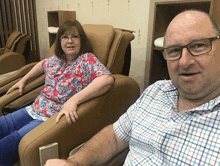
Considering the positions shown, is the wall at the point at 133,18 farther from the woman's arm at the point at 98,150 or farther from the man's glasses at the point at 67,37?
the woman's arm at the point at 98,150

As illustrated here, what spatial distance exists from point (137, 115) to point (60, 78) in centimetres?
73

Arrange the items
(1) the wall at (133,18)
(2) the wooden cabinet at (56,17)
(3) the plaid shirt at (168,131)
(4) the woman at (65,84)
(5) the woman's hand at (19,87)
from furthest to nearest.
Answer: (2) the wooden cabinet at (56,17), (1) the wall at (133,18), (5) the woman's hand at (19,87), (4) the woman at (65,84), (3) the plaid shirt at (168,131)

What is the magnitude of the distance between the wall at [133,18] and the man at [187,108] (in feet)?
3.35

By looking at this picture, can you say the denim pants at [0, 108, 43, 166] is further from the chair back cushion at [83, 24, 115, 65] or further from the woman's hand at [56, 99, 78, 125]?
the chair back cushion at [83, 24, 115, 65]

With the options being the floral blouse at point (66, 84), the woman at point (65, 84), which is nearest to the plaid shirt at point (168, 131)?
the woman at point (65, 84)

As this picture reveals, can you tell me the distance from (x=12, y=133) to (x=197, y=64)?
3.47 ft

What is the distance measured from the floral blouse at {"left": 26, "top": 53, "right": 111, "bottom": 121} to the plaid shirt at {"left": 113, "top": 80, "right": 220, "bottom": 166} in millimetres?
447

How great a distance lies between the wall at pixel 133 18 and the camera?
1.96 metres

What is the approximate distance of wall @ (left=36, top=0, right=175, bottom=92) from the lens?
1958 millimetres

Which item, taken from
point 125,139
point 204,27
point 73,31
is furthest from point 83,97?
point 204,27

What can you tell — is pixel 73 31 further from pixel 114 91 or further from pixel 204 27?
pixel 204 27

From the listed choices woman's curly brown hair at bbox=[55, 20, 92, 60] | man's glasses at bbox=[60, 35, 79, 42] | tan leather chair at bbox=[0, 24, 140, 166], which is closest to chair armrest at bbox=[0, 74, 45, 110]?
tan leather chair at bbox=[0, 24, 140, 166]

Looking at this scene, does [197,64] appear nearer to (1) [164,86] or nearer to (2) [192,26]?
(2) [192,26]

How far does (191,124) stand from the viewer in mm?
662
